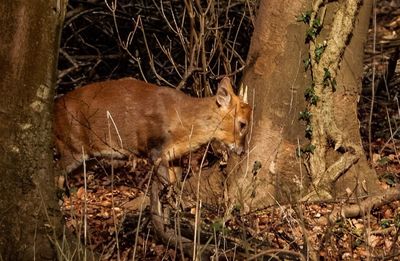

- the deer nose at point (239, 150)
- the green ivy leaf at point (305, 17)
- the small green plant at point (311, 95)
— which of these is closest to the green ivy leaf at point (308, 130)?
the small green plant at point (311, 95)

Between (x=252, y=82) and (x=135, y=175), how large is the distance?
2.02 metres

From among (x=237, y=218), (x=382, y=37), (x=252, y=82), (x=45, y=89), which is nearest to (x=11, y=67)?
(x=45, y=89)

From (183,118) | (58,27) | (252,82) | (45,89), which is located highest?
(58,27)

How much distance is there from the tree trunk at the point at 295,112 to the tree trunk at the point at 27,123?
2457 mm

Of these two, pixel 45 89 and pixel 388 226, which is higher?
pixel 45 89

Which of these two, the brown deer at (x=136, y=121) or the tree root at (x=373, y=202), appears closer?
the tree root at (x=373, y=202)

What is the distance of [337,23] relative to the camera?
25.7 ft

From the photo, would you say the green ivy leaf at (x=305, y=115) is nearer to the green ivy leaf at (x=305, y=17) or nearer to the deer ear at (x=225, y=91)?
the green ivy leaf at (x=305, y=17)

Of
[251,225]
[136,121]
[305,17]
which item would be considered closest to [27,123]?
[251,225]

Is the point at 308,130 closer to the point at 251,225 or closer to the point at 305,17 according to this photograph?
the point at 305,17

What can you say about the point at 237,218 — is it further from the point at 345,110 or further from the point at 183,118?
the point at 183,118

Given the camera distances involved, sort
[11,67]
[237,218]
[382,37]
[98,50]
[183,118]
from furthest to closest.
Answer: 1. [382,37]
2. [98,50]
3. [183,118]
4. [237,218]
5. [11,67]

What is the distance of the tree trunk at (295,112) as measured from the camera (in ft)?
25.6

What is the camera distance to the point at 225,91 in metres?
8.89
